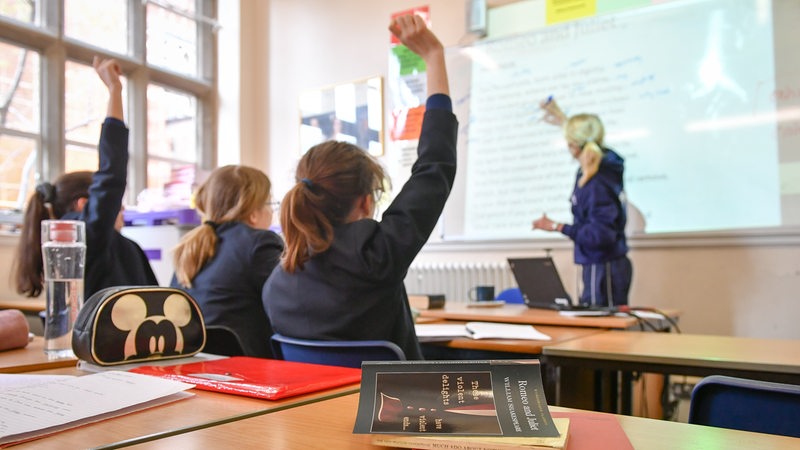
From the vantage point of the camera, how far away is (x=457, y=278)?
4.36 metres

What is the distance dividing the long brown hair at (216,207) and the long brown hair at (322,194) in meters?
0.49

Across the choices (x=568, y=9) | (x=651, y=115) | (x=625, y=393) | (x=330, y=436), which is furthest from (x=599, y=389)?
(x=568, y=9)

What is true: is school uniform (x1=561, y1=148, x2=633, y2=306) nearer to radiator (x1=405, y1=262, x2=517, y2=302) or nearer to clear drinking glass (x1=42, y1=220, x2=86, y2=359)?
radiator (x1=405, y1=262, x2=517, y2=302)

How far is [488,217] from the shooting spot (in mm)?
4320

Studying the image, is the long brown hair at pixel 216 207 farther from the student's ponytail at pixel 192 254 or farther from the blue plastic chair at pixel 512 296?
the blue plastic chair at pixel 512 296

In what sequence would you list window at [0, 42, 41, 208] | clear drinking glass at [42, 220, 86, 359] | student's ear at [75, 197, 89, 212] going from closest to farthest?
clear drinking glass at [42, 220, 86, 359]
student's ear at [75, 197, 89, 212]
window at [0, 42, 41, 208]

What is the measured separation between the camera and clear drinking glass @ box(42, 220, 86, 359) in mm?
1250

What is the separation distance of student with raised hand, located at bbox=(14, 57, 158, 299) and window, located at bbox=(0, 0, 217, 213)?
1782 millimetres

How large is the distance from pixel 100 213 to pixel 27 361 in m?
0.94

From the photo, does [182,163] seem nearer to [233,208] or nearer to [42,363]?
[233,208]

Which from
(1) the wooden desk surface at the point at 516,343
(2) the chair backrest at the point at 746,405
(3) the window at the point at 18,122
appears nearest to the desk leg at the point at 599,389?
(1) the wooden desk surface at the point at 516,343

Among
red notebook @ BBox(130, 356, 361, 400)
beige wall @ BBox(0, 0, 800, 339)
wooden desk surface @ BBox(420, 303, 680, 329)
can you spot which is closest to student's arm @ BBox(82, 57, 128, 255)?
red notebook @ BBox(130, 356, 361, 400)

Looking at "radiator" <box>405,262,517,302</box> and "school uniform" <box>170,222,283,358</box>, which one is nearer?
"school uniform" <box>170,222,283,358</box>

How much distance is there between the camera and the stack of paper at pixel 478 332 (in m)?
1.69
